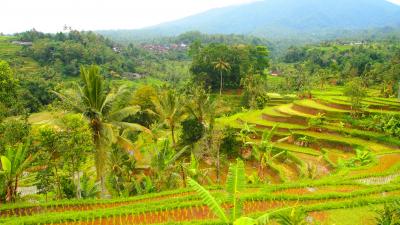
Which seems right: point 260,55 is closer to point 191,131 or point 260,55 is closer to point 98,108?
point 191,131

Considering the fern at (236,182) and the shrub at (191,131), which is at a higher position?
the fern at (236,182)

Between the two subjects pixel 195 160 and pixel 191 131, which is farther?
pixel 191 131

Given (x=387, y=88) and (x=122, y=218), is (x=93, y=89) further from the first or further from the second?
(x=387, y=88)

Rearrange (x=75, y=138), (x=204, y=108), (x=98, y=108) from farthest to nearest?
(x=204, y=108) < (x=98, y=108) < (x=75, y=138)

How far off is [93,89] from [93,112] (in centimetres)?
85

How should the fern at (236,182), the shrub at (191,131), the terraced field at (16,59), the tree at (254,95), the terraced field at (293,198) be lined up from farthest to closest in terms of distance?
the terraced field at (16,59) < the tree at (254,95) < the shrub at (191,131) < the terraced field at (293,198) < the fern at (236,182)

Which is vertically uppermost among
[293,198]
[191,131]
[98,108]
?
[98,108]

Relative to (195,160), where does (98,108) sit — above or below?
above

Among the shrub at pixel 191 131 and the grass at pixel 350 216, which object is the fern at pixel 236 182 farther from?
the shrub at pixel 191 131

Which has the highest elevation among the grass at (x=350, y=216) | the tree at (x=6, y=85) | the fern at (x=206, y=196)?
the tree at (x=6, y=85)

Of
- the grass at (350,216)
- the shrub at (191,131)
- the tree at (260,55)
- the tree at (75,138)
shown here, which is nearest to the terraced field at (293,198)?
the grass at (350,216)

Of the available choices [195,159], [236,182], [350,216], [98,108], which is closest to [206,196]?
[236,182]

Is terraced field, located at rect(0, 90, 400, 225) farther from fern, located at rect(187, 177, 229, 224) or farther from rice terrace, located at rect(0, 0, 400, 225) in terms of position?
fern, located at rect(187, 177, 229, 224)

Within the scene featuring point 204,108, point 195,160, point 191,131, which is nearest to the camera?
point 195,160
